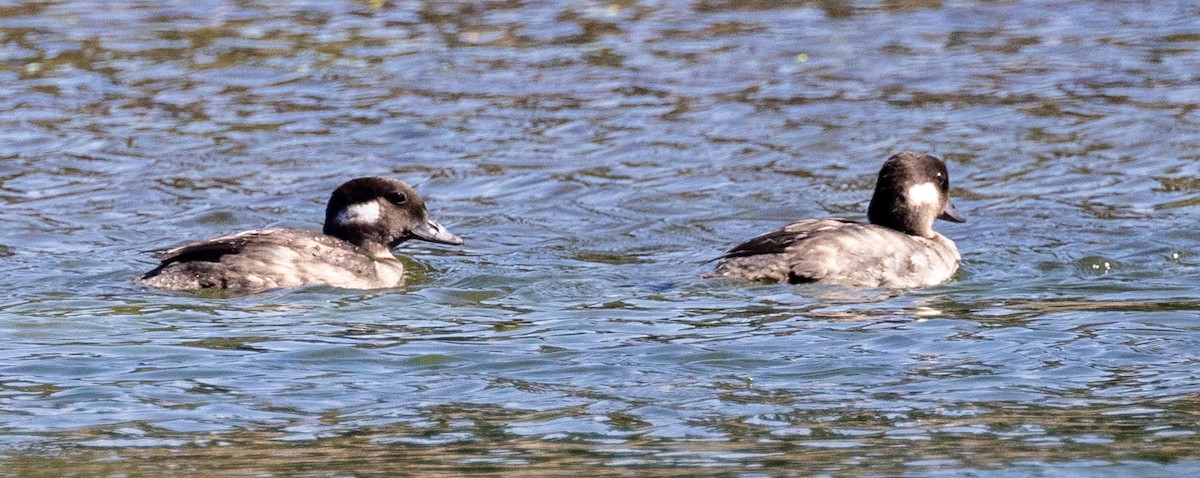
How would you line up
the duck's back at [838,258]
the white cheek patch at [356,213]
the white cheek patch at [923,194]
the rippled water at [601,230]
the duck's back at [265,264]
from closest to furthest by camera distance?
the rippled water at [601,230] → the duck's back at [265,264] → the duck's back at [838,258] → the white cheek patch at [356,213] → the white cheek patch at [923,194]

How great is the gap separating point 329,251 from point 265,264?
21.0 inches

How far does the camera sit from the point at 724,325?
33.8 ft

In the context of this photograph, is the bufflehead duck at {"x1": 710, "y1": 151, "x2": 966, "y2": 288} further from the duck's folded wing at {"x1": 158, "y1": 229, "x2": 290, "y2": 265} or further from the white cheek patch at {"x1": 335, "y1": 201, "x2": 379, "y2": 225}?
the duck's folded wing at {"x1": 158, "y1": 229, "x2": 290, "y2": 265}

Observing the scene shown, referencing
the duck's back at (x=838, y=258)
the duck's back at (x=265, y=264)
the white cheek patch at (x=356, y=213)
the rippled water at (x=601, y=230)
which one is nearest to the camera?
the rippled water at (x=601, y=230)

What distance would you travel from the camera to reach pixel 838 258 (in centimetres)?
1173

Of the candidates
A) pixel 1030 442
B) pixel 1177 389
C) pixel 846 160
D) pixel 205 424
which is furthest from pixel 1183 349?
pixel 846 160

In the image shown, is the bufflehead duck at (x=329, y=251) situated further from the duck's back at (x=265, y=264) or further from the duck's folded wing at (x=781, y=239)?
the duck's folded wing at (x=781, y=239)

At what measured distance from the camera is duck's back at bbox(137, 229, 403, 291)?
37.7 ft

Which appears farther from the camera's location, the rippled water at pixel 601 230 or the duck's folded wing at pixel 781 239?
the duck's folded wing at pixel 781 239

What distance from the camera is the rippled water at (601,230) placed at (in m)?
7.91

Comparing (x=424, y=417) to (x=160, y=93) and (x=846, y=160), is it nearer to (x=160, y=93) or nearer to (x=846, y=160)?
(x=846, y=160)

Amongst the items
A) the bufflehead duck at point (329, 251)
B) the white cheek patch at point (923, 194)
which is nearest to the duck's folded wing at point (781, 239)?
the white cheek patch at point (923, 194)

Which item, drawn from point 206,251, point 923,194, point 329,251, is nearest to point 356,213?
point 329,251

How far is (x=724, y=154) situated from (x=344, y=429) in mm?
9430
